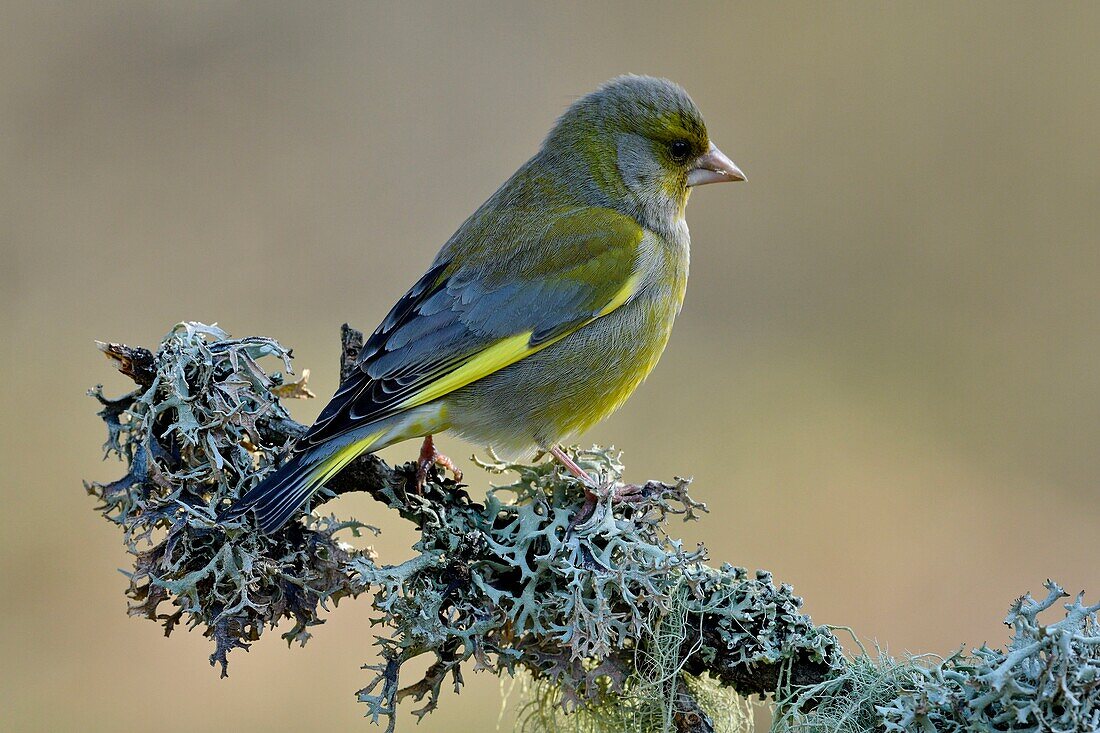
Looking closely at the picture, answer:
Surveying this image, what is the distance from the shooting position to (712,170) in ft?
14.8

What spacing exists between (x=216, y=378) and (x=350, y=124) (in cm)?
548

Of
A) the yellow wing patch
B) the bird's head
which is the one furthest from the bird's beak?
the yellow wing patch

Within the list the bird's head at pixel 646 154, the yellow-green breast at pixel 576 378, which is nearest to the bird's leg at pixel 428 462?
the yellow-green breast at pixel 576 378

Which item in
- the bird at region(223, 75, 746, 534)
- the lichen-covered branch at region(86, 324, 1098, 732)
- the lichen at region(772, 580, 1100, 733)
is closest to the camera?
the lichen at region(772, 580, 1100, 733)

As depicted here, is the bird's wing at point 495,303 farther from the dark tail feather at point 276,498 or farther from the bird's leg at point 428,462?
the dark tail feather at point 276,498

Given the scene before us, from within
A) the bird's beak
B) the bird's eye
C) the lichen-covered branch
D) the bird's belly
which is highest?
the bird's eye

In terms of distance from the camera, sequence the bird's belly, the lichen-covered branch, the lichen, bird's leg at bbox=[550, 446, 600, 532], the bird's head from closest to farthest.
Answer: the lichen → the lichen-covered branch → bird's leg at bbox=[550, 446, 600, 532] → the bird's belly → the bird's head

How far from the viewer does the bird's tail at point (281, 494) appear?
2834 millimetres

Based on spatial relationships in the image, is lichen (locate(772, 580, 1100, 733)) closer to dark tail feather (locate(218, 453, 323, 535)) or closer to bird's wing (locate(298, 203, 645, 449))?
dark tail feather (locate(218, 453, 323, 535))

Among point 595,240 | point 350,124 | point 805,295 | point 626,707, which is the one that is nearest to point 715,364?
point 805,295

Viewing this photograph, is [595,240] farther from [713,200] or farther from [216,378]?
[713,200]

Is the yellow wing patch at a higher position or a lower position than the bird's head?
lower

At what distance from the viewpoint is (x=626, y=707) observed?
9.99 feet

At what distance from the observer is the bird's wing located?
367 cm
